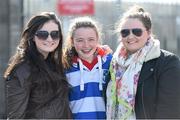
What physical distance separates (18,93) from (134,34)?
0.96m

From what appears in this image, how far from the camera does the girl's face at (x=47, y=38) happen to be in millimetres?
3774

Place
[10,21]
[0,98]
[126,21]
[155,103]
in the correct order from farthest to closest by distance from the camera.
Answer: [10,21], [0,98], [126,21], [155,103]

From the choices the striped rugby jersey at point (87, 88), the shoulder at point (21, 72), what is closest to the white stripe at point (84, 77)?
the striped rugby jersey at point (87, 88)

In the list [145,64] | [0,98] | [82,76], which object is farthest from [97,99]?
[0,98]

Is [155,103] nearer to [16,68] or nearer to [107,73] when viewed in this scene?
[107,73]

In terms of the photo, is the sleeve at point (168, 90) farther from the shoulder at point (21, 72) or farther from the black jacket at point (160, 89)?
the shoulder at point (21, 72)

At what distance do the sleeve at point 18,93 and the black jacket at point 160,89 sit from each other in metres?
0.82

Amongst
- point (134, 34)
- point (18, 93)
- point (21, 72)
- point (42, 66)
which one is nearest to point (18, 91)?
point (18, 93)

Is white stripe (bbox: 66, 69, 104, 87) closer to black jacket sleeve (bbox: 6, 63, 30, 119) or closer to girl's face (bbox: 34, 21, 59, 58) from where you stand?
girl's face (bbox: 34, 21, 59, 58)

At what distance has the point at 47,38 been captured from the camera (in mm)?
3764

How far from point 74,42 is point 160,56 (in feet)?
2.27

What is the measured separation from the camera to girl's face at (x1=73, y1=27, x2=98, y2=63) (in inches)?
152

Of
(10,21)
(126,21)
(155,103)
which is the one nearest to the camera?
(155,103)

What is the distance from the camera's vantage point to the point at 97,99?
12.6 feet
